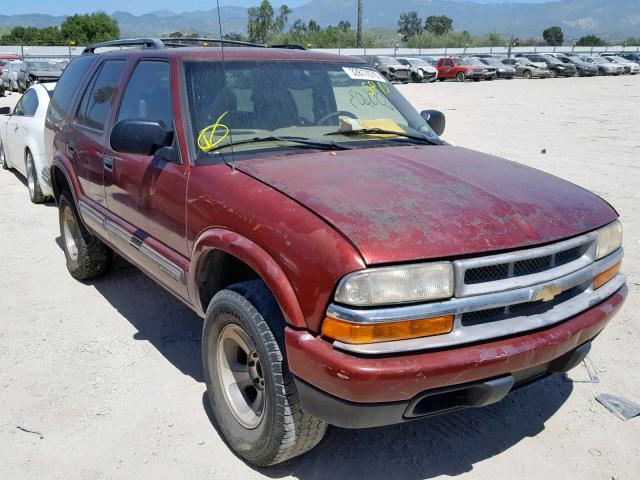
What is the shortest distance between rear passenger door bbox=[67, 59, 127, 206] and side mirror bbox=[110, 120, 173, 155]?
0.95 meters

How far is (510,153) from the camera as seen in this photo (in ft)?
36.7

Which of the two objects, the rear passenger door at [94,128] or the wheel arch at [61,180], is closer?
the rear passenger door at [94,128]

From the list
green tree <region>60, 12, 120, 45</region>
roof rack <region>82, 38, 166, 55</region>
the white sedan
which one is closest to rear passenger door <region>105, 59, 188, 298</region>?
roof rack <region>82, 38, 166, 55</region>

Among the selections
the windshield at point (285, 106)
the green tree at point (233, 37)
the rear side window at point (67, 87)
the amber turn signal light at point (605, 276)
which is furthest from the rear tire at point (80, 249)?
the amber turn signal light at point (605, 276)

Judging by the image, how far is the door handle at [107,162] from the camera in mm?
4000

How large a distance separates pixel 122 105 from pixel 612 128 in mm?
13845

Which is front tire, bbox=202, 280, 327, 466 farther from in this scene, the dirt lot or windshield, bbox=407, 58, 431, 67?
windshield, bbox=407, 58, 431, 67

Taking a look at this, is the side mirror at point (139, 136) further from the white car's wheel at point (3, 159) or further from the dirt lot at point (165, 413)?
the white car's wheel at point (3, 159)

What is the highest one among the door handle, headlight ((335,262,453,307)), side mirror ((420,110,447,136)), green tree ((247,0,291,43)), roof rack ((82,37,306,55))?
green tree ((247,0,291,43))

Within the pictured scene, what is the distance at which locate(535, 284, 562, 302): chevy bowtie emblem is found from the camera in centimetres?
251

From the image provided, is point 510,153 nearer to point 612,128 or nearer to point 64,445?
point 612,128

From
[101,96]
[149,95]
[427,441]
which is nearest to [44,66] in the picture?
[101,96]

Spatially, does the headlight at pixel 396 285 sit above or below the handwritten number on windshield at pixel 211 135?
below

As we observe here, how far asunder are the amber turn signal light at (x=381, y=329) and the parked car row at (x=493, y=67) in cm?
3432
